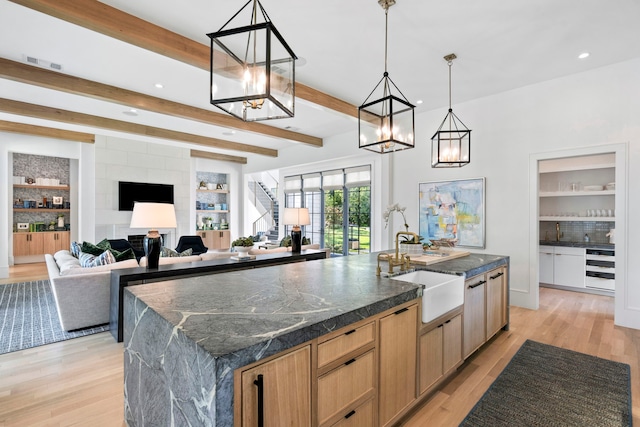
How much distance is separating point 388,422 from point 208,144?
7.33m

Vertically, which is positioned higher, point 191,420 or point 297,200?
point 297,200

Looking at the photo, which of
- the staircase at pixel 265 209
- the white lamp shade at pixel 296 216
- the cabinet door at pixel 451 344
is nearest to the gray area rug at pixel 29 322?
the white lamp shade at pixel 296 216

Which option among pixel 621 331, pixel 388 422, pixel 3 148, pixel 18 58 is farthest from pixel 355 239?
pixel 3 148

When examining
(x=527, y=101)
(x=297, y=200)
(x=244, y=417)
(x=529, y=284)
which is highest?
(x=527, y=101)

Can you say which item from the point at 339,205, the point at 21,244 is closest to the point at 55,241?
the point at 21,244

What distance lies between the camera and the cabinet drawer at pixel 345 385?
138cm

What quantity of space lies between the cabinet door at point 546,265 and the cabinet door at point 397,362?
4.89m

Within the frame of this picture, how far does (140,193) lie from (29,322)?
15.4 ft

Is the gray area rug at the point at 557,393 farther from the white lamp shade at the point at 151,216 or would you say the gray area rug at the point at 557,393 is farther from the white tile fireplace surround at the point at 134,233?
the white tile fireplace surround at the point at 134,233

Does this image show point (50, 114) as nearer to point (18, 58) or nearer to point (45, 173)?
point (18, 58)

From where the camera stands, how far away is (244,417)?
1090 millimetres

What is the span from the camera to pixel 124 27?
2812mm

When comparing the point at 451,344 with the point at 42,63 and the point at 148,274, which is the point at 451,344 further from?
the point at 42,63

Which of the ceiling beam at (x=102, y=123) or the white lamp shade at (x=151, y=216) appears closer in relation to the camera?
the white lamp shade at (x=151, y=216)
